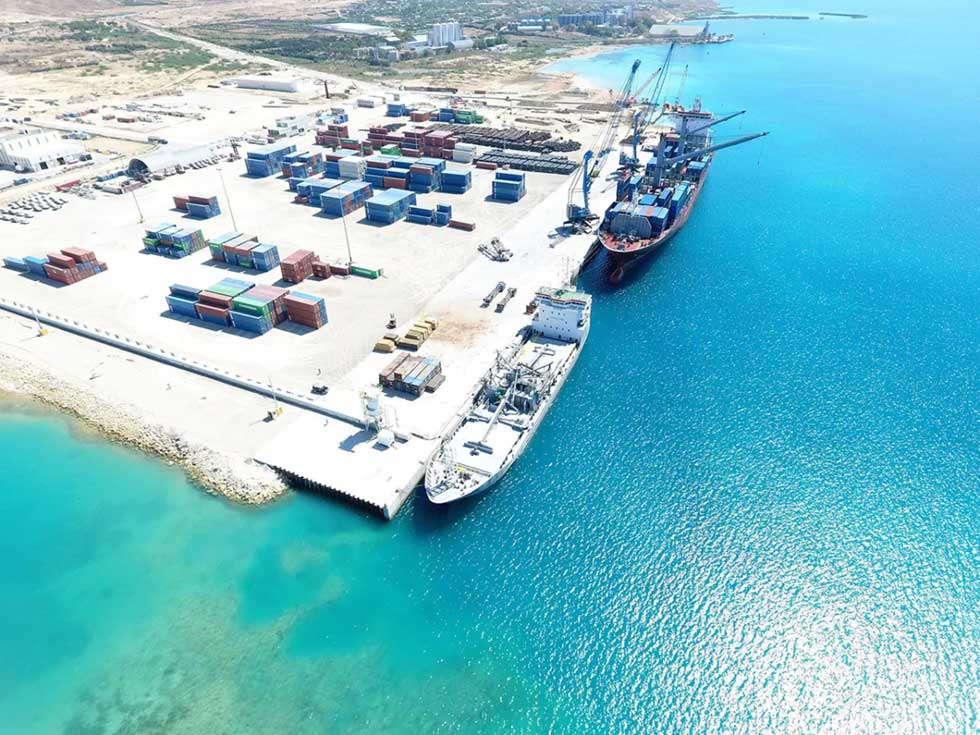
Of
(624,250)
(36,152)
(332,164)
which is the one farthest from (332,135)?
(624,250)

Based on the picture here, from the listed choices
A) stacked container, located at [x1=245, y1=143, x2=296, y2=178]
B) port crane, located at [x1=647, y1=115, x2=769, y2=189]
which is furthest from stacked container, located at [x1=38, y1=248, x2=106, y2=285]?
port crane, located at [x1=647, y1=115, x2=769, y2=189]

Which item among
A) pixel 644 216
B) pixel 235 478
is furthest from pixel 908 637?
pixel 644 216

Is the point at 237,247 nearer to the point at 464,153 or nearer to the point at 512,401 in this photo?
the point at 512,401

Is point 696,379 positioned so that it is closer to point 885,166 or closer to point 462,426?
point 462,426

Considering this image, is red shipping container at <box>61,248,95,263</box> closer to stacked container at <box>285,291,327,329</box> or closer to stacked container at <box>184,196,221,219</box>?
stacked container at <box>184,196,221,219</box>

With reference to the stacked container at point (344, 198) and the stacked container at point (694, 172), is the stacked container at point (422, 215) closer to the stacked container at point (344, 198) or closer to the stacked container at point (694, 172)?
the stacked container at point (344, 198)

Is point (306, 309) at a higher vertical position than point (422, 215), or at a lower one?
higher

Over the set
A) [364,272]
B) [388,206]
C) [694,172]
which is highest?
[388,206]
